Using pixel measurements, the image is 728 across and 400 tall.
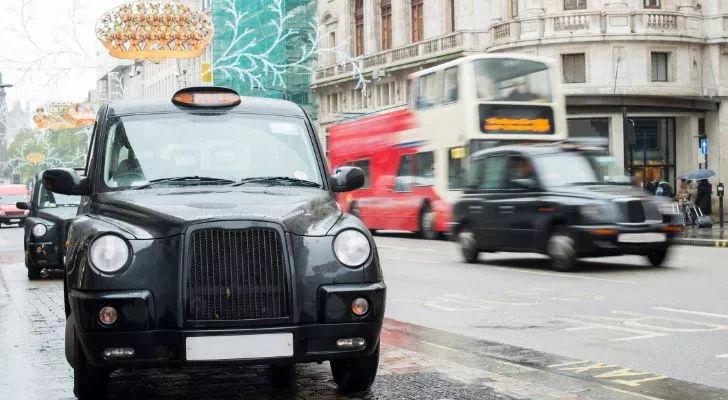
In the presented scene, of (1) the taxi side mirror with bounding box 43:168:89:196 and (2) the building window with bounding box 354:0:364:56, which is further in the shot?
(2) the building window with bounding box 354:0:364:56

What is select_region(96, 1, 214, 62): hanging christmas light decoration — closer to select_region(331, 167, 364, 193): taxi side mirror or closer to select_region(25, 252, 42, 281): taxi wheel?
select_region(25, 252, 42, 281): taxi wheel

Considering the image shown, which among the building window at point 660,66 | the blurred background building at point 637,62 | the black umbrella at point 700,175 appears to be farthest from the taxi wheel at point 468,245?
the building window at point 660,66

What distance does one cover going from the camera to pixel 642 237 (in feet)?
53.6

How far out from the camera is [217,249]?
582 cm

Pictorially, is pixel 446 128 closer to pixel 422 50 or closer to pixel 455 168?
pixel 455 168

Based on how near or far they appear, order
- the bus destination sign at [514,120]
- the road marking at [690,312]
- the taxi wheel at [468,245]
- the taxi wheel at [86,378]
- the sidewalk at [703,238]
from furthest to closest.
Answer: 1. the bus destination sign at [514,120]
2. the sidewalk at [703,238]
3. the taxi wheel at [468,245]
4. the road marking at [690,312]
5. the taxi wheel at [86,378]

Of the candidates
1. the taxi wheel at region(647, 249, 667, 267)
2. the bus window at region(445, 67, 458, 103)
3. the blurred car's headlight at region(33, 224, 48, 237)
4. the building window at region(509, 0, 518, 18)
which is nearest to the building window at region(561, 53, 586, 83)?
the building window at region(509, 0, 518, 18)

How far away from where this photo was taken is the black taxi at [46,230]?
55.4 feet

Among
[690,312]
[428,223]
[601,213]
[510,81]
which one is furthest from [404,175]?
[690,312]

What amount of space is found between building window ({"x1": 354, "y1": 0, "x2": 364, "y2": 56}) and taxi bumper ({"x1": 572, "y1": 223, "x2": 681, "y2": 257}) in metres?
45.3

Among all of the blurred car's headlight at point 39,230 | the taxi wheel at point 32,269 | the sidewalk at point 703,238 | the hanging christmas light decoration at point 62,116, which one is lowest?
the sidewalk at point 703,238

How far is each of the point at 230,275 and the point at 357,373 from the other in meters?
1.17

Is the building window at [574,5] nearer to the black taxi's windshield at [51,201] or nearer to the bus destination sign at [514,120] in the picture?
the bus destination sign at [514,120]

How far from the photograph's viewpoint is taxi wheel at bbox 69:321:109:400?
6262 millimetres
